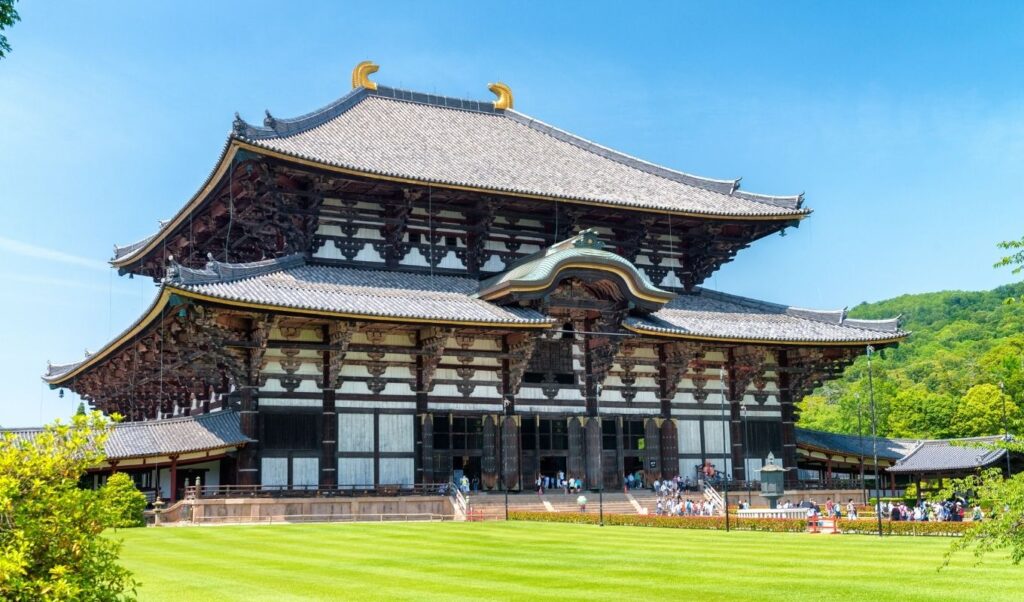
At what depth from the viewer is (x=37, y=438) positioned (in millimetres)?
12141

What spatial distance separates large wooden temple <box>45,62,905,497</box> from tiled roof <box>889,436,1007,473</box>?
570 inches

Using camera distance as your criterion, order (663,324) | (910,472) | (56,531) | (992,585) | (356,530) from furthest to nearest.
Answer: (910,472), (663,324), (356,530), (992,585), (56,531)

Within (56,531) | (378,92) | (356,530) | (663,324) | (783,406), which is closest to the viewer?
(56,531)

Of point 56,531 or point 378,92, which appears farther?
point 378,92

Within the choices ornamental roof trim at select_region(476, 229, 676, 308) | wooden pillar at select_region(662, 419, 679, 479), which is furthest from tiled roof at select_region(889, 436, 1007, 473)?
ornamental roof trim at select_region(476, 229, 676, 308)

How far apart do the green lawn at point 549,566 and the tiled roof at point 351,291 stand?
953 cm

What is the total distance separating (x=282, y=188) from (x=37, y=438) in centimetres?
3546

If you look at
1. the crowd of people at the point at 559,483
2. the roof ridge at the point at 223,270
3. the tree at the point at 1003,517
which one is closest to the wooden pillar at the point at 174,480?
the roof ridge at the point at 223,270

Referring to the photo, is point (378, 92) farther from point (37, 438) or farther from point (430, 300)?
point (37, 438)

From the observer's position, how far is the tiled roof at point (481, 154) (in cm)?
4844

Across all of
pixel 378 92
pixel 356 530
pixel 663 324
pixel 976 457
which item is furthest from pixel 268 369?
pixel 976 457

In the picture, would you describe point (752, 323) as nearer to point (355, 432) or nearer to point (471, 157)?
point (471, 157)

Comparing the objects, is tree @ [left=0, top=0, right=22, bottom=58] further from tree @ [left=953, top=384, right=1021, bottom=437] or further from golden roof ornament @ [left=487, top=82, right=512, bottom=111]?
tree @ [left=953, top=384, right=1021, bottom=437]

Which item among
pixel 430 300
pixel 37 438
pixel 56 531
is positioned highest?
pixel 430 300
